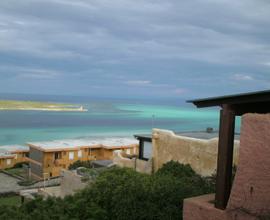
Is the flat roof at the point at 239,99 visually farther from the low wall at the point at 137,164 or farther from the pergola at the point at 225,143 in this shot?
the low wall at the point at 137,164

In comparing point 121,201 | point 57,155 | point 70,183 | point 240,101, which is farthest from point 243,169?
point 57,155

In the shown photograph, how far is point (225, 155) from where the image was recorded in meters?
7.86

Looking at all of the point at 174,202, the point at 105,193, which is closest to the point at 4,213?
the point at 105,193

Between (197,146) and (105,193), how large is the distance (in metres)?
6.60

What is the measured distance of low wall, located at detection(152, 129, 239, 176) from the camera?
1683 centimetres

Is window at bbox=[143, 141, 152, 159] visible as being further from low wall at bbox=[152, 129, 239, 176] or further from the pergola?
the pergola

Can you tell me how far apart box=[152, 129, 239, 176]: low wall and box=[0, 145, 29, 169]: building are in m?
28.7

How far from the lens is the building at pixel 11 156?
44312mm

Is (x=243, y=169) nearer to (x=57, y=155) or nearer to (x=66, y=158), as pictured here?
(x=57, y=155)

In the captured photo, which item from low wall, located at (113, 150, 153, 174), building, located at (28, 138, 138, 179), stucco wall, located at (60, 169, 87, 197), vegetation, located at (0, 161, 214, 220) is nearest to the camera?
vegetation, located at (0, 161, 214, 220)

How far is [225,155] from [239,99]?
3.61 ft

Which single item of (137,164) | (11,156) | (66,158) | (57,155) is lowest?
(11,156)

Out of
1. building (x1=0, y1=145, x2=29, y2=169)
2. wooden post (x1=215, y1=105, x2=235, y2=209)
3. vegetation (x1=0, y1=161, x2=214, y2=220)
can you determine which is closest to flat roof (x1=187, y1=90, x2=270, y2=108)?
wooden post (x1=215, y1=105, x2=235, y2=209)

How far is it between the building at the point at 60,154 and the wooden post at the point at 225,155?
1197 inches
